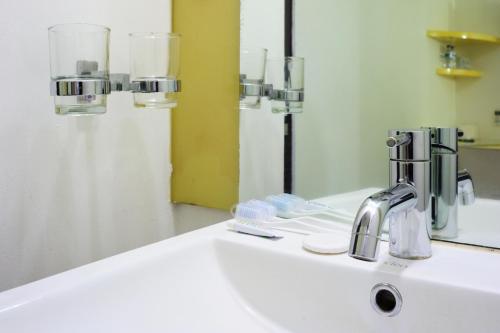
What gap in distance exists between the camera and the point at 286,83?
41.6 inches

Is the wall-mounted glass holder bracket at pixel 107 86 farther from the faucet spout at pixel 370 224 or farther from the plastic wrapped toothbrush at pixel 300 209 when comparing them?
the faucet spout at pixel 370 224

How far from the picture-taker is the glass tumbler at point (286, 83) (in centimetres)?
105

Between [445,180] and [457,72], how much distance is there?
0.72 ft

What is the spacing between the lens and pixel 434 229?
77 centimetres

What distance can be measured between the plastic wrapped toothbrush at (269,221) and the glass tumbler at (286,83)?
278 mm

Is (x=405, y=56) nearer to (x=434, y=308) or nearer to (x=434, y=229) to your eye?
(x=434, y=229)

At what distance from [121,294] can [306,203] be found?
0.43 meters

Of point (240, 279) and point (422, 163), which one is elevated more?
point (422, 163)

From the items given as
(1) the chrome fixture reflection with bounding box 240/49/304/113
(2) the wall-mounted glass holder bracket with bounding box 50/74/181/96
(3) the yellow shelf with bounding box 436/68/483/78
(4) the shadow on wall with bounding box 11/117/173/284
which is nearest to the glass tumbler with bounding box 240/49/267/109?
(1) the chrome fixture reflection with bounding box 240/49/304/113

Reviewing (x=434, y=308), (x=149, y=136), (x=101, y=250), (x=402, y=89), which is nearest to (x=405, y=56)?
(x=402, y=89)

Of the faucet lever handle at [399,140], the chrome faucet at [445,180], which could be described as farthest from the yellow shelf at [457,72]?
the faucet lever handle at [399,140]

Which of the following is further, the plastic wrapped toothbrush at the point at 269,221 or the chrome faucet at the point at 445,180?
the plastic wrapped toothbrush at the point at 269,221

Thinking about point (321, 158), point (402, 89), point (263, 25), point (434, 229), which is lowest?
point (434, 229)

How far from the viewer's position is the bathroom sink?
58cm
